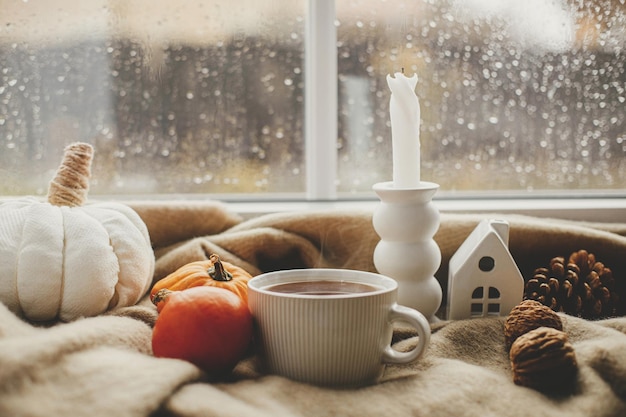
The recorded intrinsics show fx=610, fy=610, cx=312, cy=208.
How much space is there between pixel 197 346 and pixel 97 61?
80cm

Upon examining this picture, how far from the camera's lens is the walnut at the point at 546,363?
2.11 feet

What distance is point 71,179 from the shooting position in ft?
2.84

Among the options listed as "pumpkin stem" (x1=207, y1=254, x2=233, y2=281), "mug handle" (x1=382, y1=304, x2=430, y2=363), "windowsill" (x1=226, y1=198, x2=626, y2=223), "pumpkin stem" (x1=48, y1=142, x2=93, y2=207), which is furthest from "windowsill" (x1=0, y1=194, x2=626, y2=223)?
"mug handle" (x1=382, y1=304, x2=430, y2=363)

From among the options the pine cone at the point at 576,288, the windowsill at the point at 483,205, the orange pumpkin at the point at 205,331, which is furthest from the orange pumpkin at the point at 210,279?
the pine cone at the point at 576,288

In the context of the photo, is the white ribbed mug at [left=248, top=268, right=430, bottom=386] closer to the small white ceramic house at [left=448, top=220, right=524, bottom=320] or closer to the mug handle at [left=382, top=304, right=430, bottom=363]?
the mug handle at [left=382, top=304, right=430, bottom=363]

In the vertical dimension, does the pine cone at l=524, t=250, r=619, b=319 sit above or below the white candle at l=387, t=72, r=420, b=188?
below

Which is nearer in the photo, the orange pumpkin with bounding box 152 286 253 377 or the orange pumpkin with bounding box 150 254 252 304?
the orange pumpkin with bounding box 152 286 253 377

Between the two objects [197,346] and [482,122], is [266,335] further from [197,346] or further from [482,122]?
[482,122]

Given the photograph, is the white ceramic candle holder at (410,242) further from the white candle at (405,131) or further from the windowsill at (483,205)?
the windowsill at (483,205)

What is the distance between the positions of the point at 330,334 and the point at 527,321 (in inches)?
10.9

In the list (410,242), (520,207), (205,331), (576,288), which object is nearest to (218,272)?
(205,331)

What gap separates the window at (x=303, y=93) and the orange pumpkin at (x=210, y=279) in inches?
18.3

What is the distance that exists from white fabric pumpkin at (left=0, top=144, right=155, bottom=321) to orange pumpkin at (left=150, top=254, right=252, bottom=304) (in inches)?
2.2

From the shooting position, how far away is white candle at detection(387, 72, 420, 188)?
0.87 m
